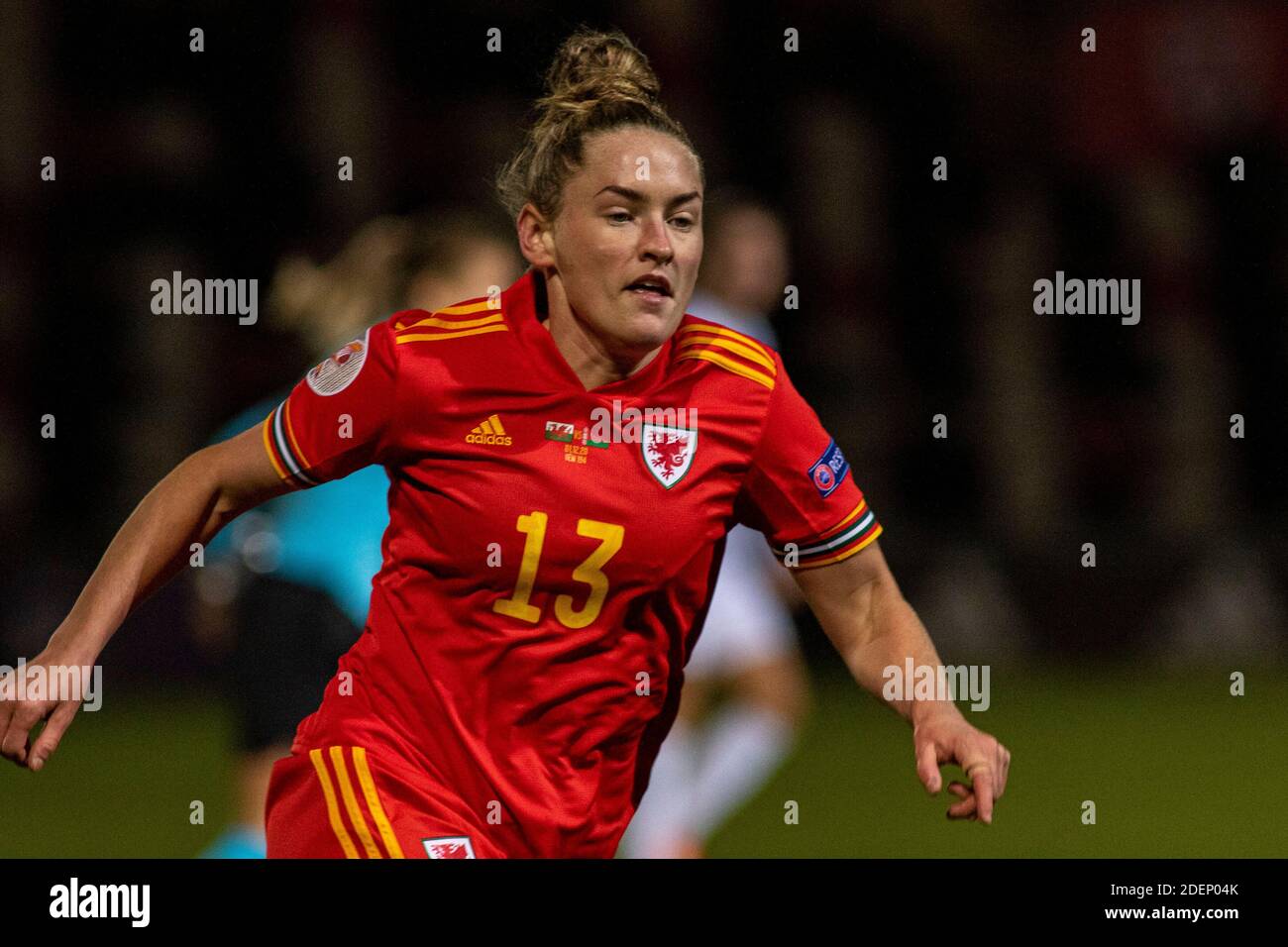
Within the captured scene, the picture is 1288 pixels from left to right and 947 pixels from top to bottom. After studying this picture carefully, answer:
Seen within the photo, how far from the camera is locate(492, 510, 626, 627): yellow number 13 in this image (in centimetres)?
352

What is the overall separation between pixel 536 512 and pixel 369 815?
0.59 m

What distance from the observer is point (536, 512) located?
3.53 m

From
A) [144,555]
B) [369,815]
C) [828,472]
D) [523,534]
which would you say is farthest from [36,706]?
[828,472]

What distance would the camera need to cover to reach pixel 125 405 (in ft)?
36.3

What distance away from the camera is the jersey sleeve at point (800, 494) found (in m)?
3.68

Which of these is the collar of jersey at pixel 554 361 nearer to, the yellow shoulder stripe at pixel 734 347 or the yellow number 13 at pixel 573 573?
the yellow shoulder stripe at pixel 734 347

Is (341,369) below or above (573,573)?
above

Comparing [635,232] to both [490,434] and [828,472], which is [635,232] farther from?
[828,472]

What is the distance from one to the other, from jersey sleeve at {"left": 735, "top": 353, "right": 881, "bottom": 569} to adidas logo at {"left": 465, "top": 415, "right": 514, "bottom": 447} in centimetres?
45

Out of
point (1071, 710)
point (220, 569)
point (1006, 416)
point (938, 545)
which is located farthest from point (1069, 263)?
point (220, 569)

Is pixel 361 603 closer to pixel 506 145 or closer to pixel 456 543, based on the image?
pixel 456 543

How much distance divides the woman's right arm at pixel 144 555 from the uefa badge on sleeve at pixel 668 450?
0.65m

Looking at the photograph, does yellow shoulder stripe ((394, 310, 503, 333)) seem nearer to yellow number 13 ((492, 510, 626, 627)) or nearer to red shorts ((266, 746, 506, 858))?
yellow number 13 ((492, 510, 626, 627))

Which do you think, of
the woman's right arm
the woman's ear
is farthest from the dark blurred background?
the woman's right arm
